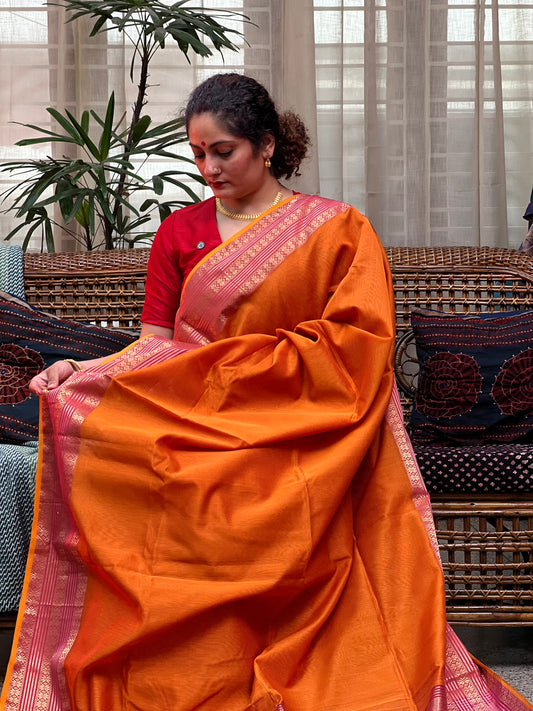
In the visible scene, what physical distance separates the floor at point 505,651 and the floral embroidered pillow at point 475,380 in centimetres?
50

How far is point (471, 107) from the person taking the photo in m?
3.33

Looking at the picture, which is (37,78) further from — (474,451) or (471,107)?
(474,451)

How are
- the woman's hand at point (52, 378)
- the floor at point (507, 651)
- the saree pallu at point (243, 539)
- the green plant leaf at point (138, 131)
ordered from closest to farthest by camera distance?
1. the saree pallu at point (243, 539)
2. the woman's hand at point (52, 378)
3. the floor at point (507, 651)
4. the green plant leaf at point (138, 131)

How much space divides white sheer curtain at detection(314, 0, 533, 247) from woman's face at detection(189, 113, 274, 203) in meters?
1.40

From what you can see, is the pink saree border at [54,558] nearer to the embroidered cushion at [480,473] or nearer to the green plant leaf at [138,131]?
the embroidered cushion at [480,473]

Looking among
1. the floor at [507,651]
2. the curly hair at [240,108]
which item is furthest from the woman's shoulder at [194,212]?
the floor at [507,651]

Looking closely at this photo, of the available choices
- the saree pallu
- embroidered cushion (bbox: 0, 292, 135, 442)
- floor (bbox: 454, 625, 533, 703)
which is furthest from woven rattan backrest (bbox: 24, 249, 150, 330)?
floor (bbox: 454, 625, 533, 703)

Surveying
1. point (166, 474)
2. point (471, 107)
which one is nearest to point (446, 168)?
point (471, 107)

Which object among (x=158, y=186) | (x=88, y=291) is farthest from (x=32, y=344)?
(x=158, y=186)

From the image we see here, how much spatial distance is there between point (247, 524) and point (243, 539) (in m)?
0.03

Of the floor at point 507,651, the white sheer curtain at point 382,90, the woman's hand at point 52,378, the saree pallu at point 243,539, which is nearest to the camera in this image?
the saree pallu at point 243,539

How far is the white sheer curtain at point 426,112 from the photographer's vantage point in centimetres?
328

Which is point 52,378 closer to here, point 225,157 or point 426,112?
point 225,157

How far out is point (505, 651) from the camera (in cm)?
204
